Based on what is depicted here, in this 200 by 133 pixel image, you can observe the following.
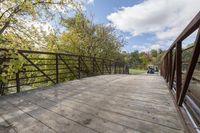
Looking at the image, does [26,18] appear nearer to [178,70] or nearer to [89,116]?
[89,116]

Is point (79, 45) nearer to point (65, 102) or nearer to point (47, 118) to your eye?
point (65, 102)

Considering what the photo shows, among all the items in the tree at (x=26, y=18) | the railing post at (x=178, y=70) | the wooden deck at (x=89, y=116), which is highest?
the tree at (x=26, y=18)

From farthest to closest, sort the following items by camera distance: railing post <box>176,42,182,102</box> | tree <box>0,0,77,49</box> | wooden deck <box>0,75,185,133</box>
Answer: tree <box>0,0,77,49</box>
railing post <box>176,42,182,102</box>
wooden deck <box>0,75,185,133</box>

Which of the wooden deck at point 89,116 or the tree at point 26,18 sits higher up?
the tree at point 26,18

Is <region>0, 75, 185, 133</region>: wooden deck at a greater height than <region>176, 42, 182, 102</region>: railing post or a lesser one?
lesser

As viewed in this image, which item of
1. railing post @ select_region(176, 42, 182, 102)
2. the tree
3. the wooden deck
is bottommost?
the wooden deck

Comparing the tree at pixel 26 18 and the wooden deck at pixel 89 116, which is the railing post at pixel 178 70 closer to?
the wooden deck at pixel 89 116

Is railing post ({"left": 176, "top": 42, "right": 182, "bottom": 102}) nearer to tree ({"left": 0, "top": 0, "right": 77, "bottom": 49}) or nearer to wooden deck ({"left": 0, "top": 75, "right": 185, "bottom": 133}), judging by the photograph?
wooden deck ({"left": 0, "top": 75, "right": 185, "bottom": 133})

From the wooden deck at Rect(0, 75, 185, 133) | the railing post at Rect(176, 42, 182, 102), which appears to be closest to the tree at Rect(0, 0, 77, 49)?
the wooden deck at Rect(0, 75, 185, 133)

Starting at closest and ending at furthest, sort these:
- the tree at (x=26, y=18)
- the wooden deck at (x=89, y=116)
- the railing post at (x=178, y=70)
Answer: the wooden deck at (x=89, y=116), the railing post at (x=178, y=70), the tree at (x=26, y=18)

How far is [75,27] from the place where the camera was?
1003cm

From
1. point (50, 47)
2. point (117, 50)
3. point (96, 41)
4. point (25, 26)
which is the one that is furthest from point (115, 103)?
point (117, 50)

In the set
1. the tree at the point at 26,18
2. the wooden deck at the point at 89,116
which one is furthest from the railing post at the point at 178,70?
the tree at the point at 26,18

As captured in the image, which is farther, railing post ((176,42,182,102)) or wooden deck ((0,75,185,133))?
railing post ((176,42,182,102))
